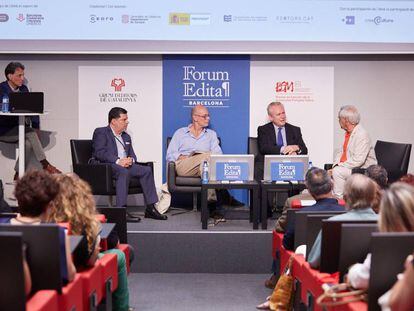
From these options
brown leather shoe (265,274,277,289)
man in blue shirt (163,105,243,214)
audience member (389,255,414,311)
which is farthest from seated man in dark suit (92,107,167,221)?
audience member (389,255,414,311)

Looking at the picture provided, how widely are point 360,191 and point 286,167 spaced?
285 centimetres

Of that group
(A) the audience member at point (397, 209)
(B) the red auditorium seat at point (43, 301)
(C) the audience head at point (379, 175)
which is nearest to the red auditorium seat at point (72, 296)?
(B) the red auditorium seat at point (43, 301)

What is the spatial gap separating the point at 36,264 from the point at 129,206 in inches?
189

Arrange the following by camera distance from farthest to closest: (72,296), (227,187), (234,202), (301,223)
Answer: (234,202), (227,187), (301,223), (72,296)

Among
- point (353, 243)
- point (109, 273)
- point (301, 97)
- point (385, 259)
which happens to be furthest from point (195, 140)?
point (385, 259)

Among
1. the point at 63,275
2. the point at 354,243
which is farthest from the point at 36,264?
the point at 354,243

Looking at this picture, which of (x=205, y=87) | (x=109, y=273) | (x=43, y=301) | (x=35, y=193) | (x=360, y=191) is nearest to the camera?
(x=43, y=301)

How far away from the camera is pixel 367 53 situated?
24.6ft

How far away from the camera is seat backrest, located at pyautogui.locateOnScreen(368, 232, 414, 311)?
268cm

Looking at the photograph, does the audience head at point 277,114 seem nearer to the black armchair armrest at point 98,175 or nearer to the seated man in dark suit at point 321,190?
the black armchair armrest at point 98,175

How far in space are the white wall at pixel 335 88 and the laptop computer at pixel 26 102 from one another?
93 centimetres

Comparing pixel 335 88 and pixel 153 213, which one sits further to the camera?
pixel 335 88

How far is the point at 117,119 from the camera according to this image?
708 centimetres

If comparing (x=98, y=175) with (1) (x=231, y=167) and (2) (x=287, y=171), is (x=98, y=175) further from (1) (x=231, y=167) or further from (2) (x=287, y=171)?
(2) (x=287, y=171)
